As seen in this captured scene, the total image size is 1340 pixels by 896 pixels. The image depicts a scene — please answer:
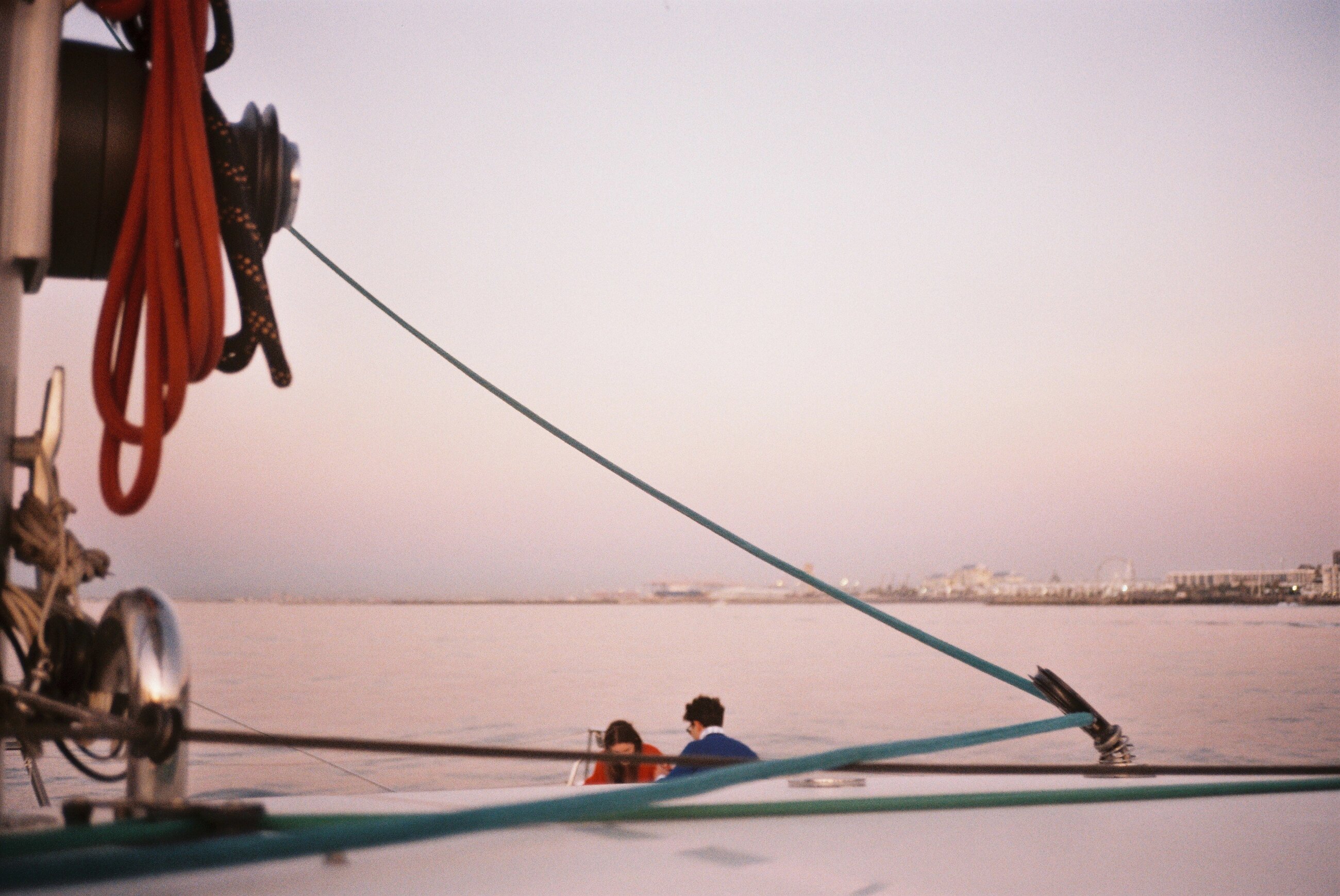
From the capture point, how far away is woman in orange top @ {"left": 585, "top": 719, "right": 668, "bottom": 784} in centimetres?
378

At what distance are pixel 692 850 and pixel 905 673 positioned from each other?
26.3m

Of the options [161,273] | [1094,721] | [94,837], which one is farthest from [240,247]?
[1094,721]

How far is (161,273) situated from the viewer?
1.12 m

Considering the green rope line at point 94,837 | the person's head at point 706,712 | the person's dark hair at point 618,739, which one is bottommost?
the person's dark hair at point 618,739

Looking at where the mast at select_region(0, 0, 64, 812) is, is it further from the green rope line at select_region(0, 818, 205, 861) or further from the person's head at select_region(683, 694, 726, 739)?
the person's head at select_region(683, 694, 726, 739)

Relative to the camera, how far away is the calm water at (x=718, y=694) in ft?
40.8

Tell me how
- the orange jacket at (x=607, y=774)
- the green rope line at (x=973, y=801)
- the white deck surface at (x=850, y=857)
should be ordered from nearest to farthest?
the white deck surface at (x=850, y=857)
the green rope line at (x=973, y=801)
the orange jacket at (x=607, y=774)

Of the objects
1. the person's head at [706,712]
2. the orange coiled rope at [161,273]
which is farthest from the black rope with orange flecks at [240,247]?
the person's head at [706,712]

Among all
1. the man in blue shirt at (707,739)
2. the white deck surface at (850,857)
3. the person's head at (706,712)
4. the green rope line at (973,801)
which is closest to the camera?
the white deck surface at (850,857)

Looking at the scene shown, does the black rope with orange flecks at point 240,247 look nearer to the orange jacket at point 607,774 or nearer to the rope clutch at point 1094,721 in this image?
the rope clutch at point 1094,721

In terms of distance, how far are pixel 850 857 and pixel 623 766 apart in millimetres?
2643

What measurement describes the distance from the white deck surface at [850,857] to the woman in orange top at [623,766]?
1748mm

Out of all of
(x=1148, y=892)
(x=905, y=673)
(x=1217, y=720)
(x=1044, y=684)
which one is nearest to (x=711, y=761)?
(x=1148, y=892)

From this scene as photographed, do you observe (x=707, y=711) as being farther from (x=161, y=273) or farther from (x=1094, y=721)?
(x=161, y=273)
